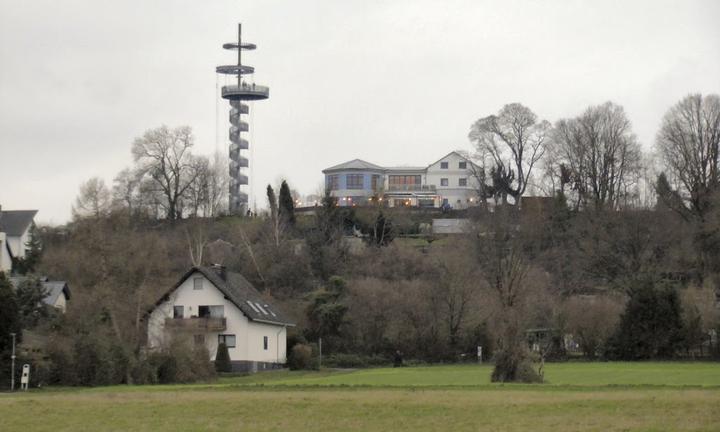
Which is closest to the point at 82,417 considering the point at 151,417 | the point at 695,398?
the point at 151,417

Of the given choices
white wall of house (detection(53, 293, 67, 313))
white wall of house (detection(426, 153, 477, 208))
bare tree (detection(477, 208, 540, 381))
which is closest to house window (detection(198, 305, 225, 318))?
white wall of house (detection(53, 293, 67, 313))

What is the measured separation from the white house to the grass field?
1145 inches

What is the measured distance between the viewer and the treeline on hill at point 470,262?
6034 centimetres

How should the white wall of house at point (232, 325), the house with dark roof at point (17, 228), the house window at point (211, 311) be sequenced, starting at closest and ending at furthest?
1. the white wall of house at point (232, 325)
2. the house window at point (211, 311)
3. the house with dark roof at point (17, 228)

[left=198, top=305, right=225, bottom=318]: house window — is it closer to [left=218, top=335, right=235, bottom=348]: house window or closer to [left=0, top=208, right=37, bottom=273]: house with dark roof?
[left=218, top=335, right=235, bottom=348]: house window

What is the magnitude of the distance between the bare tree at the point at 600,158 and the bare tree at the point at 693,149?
6.48 metres

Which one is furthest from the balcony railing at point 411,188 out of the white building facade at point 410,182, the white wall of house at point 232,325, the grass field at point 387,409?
the grass field at point 387,409

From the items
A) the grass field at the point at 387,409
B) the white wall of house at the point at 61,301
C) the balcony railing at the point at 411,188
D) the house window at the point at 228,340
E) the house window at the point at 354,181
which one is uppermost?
the house window at the point at 354,181

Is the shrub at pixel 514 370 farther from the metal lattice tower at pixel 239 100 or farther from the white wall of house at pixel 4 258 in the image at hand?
the metal lattice tower at pixel 239 100

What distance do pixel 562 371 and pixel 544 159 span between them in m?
57.3

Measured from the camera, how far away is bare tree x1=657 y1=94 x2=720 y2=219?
92.2 m

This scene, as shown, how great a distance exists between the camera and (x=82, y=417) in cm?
3014

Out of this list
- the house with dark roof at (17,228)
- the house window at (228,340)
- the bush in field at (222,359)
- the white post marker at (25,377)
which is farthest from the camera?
the house with dark roof at (17,228)

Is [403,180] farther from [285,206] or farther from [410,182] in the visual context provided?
[285,206]
